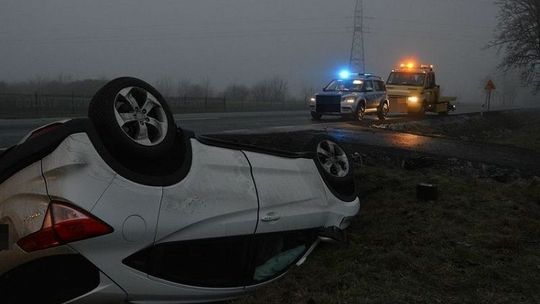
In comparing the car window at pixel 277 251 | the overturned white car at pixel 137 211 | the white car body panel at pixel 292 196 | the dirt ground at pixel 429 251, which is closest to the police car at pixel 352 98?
the dirt ground at pixel 429 251

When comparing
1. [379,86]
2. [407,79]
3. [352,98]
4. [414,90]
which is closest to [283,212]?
[352,98]

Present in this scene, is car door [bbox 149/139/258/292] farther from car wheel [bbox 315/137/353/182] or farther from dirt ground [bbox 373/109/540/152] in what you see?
dirt ground [bbox 373/109/540/152]

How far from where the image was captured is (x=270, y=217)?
3568mm

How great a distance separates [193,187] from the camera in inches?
122

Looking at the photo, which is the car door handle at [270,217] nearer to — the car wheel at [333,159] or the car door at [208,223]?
the car door at [208,223]

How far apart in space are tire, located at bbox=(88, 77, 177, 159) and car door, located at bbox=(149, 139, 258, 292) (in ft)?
0.76

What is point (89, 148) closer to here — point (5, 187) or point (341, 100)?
point (5, 187)

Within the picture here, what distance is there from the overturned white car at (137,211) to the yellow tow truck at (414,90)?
74.1 ft

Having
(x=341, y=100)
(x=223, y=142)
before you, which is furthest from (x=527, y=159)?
(x=341, y=100)

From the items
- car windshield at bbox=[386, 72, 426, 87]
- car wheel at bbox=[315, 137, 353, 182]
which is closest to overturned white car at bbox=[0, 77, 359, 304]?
car wheel at bbox=[315, 137, 353, 182]

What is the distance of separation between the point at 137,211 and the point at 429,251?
2550mm

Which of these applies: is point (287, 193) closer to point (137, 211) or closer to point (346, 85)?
point (137, 211)

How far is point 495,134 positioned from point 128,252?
834 inches

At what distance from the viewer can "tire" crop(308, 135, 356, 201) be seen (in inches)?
Answer: 177
